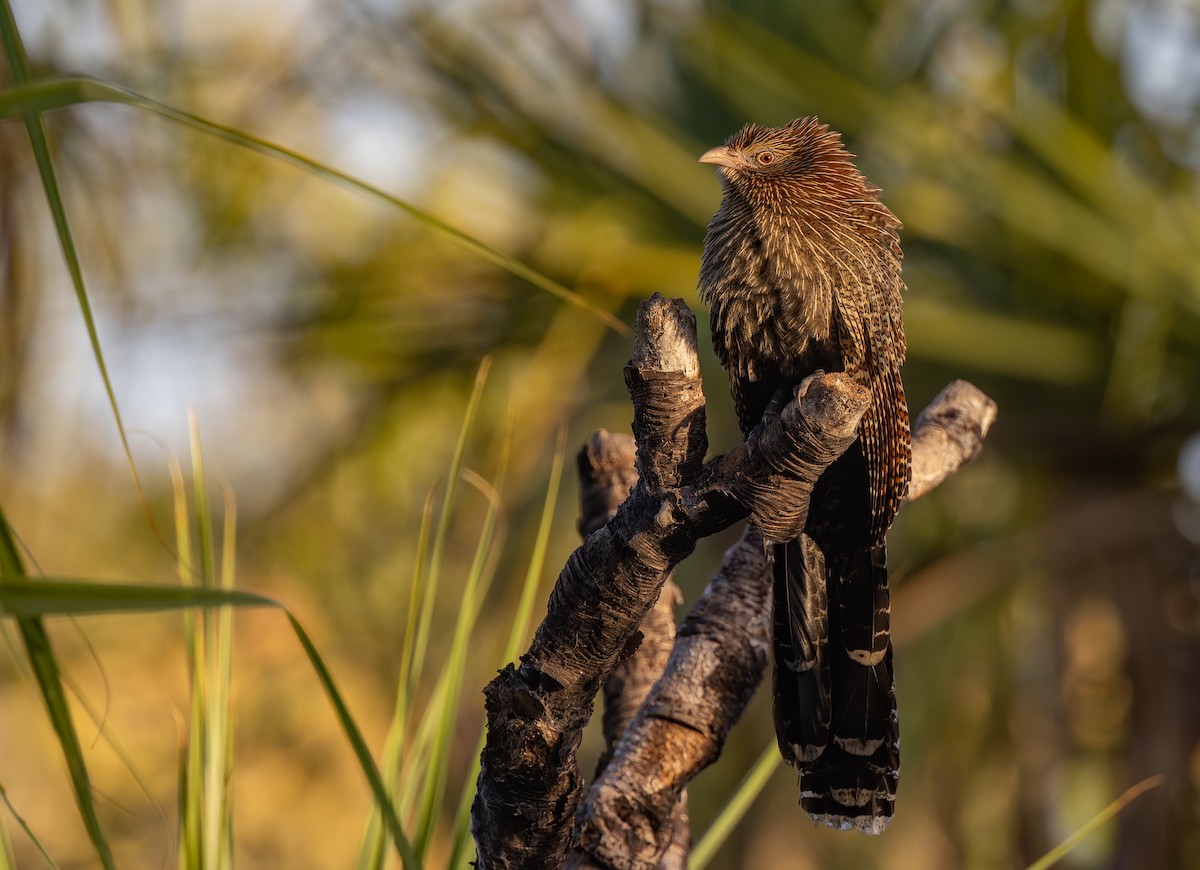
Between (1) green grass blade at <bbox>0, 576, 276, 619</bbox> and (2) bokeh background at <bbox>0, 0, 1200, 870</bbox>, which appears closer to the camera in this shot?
(1) green grass blade at <bbox>0, 576, 276, 619</bbox>

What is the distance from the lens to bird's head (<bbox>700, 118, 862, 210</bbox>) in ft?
8.59

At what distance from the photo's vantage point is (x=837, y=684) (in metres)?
2.29

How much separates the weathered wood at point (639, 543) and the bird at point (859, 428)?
28.0 inches

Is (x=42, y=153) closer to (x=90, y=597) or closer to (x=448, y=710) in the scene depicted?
(x=90, y=597)

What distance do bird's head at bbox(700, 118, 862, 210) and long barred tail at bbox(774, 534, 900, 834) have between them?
0.77 metres

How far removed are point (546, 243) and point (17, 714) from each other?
16.3 feet

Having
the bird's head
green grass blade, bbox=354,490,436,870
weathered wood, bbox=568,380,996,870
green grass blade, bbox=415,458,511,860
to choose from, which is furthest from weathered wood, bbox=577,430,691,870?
the bird's head

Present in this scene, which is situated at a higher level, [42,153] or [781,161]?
[781,161]

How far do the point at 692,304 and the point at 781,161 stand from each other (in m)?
2.28

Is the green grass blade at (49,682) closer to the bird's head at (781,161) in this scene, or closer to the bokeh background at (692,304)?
the bird's head at (781,161)

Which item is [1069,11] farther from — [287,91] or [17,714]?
[17,714]

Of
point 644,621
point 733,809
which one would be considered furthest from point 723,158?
point 733,809

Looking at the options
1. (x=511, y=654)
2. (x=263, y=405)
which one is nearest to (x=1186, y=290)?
(x=511, y=654)

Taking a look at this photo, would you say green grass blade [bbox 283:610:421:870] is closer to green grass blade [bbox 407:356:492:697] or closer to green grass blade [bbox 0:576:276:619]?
green grass blade [bbox 0:576:276:619]
